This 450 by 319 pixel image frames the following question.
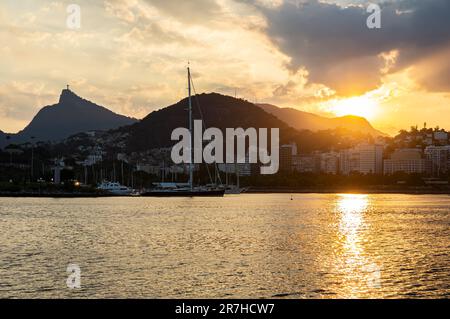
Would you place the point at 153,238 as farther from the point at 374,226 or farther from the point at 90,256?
the point at 374,226

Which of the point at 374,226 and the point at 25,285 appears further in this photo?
the point at 374,226

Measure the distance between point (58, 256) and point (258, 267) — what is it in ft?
40.0

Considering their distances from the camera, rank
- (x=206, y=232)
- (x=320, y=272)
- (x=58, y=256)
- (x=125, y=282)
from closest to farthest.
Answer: (x=125, y=282) < (x=320, y=272) < (x=58, y=256) < (x=206, y=232)

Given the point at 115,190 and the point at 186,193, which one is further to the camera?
the point at 115,190

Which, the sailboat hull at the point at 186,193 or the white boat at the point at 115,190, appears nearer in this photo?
the sailboat hull at the point at 186,193

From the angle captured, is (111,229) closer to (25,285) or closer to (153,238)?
(153,238)

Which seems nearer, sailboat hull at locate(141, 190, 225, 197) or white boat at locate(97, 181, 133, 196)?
sailboat hull at locate(141, 190, 225, 197)

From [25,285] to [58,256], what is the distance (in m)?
9.36

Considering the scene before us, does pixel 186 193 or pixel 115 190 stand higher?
pixel 115 190
